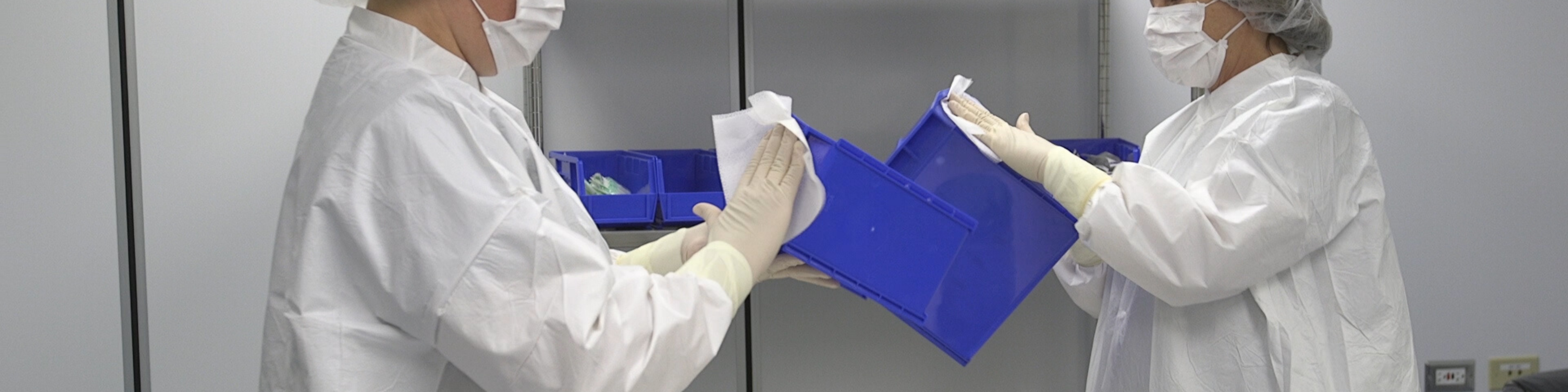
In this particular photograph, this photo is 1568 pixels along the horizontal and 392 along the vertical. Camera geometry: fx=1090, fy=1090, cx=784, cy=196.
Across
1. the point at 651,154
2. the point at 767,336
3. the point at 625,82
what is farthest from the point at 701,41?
the point at 767,336

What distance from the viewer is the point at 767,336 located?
2.72m

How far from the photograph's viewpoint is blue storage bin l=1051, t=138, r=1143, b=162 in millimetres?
2246

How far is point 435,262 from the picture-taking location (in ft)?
2.93

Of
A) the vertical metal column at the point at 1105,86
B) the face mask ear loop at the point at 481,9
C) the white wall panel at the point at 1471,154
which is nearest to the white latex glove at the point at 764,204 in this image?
the face mask ear loop at the point at 481,9

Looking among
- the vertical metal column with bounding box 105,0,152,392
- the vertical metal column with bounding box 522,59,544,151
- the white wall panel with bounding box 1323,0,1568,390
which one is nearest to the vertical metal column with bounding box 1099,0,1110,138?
the white wall panel with bounding box 1323,0,1568,390

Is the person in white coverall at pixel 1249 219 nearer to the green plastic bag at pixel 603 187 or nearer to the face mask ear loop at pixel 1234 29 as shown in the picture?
the face mask ear loop at pixel 1234 29

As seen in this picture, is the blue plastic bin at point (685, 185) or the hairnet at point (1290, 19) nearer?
the hairnet at point (1290, 19)

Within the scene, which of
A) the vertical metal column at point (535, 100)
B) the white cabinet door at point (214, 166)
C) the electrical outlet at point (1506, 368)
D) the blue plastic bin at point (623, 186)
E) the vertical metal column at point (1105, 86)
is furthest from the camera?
the vertical metal column at point (1105, 86)

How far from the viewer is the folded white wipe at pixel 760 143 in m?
1.29

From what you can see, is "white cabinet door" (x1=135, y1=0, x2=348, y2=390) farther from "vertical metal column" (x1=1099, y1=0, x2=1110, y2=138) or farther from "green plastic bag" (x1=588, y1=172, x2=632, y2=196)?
"vertical metal column" (x1=1099, y1=0, x2=1110, y2=138)

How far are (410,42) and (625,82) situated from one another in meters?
1.56

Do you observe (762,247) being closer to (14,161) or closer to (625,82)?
(14,161)

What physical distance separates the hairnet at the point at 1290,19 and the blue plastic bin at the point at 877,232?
51 cm

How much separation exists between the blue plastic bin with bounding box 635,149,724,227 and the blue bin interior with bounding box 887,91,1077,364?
26.5 inches
